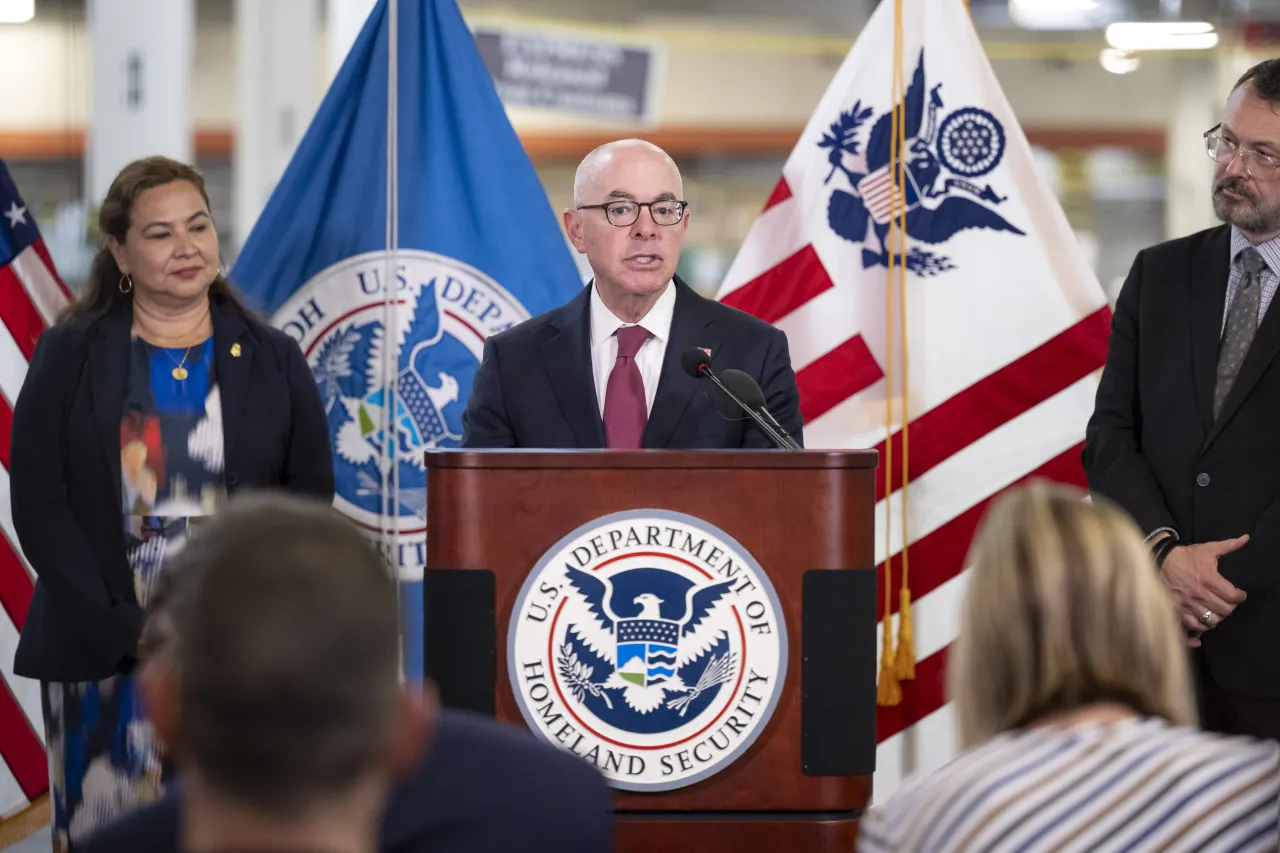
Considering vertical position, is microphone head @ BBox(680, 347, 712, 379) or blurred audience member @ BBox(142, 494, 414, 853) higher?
microphone head @ BBox(680, 347, 712, 379)

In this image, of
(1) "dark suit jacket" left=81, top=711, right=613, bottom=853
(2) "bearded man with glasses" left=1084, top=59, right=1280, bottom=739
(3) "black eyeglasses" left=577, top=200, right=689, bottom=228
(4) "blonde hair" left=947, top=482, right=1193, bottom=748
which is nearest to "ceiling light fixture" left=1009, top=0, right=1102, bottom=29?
(2) "bearded man with glasses" left=1084, top=59, right=1280, bottom=739

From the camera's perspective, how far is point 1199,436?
2768 mm

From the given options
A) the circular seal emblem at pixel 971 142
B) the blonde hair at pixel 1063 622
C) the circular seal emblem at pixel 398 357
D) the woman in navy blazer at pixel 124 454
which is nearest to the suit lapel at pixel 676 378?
the woman in navy blazer at pixel 124 454

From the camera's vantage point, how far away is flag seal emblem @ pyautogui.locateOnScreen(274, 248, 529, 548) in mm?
3760

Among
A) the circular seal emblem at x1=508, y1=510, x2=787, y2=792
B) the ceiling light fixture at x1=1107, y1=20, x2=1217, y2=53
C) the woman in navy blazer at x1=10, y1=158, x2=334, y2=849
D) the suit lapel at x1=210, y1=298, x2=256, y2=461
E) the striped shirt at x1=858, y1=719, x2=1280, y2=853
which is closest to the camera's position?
the striped shirt at x1=858, y1=719, x2=1280, y2=853

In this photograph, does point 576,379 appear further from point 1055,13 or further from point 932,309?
point 1055,13

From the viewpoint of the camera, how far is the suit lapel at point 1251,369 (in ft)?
8.98

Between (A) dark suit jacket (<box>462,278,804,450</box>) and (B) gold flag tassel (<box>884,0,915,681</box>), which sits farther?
(B) gold flag tassel (<box>884,0,915,681</box>)

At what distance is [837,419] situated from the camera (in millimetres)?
3736

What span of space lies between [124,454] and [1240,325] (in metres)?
2.04

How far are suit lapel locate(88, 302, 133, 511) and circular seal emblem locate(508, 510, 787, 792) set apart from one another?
113 centimetres

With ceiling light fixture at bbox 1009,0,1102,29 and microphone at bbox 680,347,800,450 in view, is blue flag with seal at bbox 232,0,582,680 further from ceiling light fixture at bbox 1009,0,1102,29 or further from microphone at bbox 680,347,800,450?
ceiling light fixture at bbox 1009,0,1102,29

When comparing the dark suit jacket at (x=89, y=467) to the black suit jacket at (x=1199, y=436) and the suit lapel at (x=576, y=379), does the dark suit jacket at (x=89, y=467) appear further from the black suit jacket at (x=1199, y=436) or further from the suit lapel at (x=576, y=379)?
the black suit jacket at (x=1199, y=436)

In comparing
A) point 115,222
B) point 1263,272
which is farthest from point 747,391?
point 115,222
